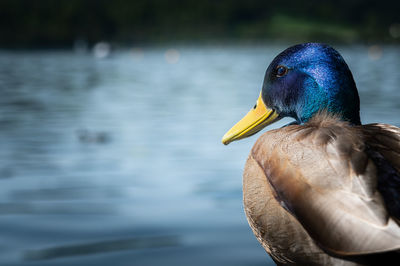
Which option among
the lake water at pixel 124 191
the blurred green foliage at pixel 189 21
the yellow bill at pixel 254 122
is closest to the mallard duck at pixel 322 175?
the yellow bill at pixel 254 122

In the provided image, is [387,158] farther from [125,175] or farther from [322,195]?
[125,175]

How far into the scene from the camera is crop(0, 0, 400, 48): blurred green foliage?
77062 mm

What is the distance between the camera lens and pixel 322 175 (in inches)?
80.6

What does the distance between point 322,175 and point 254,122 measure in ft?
3.27

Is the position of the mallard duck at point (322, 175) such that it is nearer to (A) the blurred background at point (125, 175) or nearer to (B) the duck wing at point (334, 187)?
(B) the duck wing at point (334, 187)

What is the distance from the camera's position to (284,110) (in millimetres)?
2854

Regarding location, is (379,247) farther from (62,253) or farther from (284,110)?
(62,253)

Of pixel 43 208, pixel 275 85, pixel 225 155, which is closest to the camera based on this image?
pixel 275 85

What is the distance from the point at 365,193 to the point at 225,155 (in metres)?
4.38

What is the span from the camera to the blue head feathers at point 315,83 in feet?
8.68

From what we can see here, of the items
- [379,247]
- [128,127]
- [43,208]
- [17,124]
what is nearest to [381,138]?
[379,247]

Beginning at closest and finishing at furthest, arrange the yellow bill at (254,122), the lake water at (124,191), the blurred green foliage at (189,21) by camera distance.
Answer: the yellow bill at (254,122)
the lake water at (124,191)
the blurred green foliage at (189,21)

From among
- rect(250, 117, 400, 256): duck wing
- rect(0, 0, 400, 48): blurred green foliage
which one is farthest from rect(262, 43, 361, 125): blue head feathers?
rect(0, 0, 400, 48): blurred green foliage

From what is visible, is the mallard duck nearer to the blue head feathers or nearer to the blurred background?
the blue head feathers
